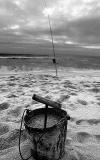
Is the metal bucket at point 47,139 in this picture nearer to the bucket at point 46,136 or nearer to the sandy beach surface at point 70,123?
the bucket at point 46,136

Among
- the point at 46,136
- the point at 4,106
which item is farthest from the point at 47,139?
the point at 4,106

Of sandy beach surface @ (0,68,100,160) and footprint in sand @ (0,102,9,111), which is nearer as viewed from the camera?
sandy beach surface @ (0,68,100,160)

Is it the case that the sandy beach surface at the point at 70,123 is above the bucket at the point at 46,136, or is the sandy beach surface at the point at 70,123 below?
below

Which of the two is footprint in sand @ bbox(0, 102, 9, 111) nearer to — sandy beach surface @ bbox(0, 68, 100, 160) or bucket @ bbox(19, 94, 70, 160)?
sandy beach surface @ bbox(0, 68, 100, 160)

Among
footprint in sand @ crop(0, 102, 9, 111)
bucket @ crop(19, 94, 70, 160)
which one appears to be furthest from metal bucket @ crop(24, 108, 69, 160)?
footprint in sand @ crop(0, 102, 9, 111)

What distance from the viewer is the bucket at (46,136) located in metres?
1.88

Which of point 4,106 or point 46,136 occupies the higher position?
point 46,136

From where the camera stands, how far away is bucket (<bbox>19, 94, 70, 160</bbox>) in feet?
6.18

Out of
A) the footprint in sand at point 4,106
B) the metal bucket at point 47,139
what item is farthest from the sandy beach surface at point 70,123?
the metal bucket at point 47,139

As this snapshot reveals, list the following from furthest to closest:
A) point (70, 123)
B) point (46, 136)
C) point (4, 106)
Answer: point (4, 106) < point (70, 123) < point (46, 136)

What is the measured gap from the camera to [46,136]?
191 cm

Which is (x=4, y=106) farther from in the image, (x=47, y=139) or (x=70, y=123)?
(x=47, y=139)

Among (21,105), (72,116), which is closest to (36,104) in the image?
(21,105)

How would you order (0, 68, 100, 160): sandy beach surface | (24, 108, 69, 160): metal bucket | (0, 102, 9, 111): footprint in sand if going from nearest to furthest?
1. (24, 108, 69, 160): metal bucket
2. (0, 68, 100, 160): sandy beach surface
3. (0, 102, 9, 111): footprint in sand
